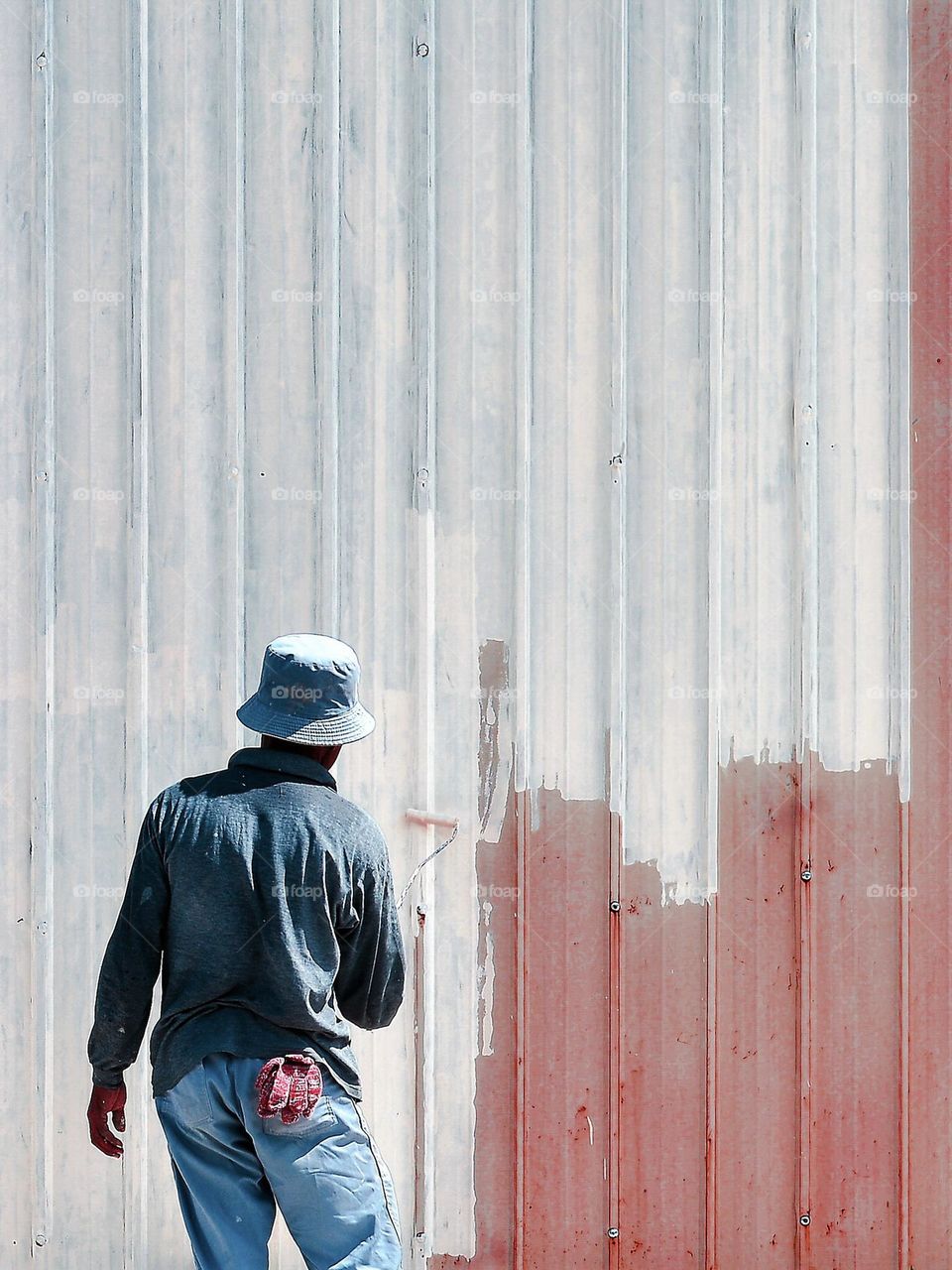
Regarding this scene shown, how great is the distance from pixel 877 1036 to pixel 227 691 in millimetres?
1990

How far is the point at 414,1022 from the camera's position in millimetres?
3131

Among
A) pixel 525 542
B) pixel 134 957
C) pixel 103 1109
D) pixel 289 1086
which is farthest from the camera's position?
pixel 525 542

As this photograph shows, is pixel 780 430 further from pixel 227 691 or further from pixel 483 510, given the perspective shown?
pixel 227 691

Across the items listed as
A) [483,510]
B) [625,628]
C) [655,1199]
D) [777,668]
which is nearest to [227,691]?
[483,510]

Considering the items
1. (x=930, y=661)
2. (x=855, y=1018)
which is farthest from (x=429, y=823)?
(x=930, y=661)

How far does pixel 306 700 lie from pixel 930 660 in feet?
5.81

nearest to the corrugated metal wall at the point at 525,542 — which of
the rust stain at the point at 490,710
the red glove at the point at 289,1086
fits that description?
the rust stain at the point at 490,710

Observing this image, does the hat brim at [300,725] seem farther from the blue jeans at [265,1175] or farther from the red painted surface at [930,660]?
the red painted surface at [930,660]

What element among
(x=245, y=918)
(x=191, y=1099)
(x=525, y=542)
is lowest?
(x=191, y=1099)

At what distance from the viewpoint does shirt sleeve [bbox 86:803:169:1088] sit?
2309 mm

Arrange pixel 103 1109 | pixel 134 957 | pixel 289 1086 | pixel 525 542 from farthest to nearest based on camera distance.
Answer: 1. pixel 525 542
2. pixel 103 1109
3. pixel 134 957
4. pixel 289 1086

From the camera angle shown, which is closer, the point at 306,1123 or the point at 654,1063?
the point at 306,1123

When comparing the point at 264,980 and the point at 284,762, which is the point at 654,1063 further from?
the point at 284,762

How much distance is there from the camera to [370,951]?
2402 millimetres
